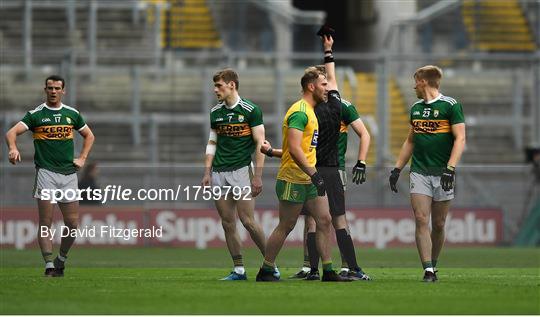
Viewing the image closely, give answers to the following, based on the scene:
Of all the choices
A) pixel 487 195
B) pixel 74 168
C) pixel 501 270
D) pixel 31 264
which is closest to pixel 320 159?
pixel 74 168

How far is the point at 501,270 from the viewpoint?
18781 millimetres

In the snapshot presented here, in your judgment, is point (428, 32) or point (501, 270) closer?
point (501, 270)

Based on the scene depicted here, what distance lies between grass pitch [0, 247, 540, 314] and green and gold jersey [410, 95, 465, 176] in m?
1.21

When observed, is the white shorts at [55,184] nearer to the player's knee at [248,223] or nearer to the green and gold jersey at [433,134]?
the player's knee at [248,223]

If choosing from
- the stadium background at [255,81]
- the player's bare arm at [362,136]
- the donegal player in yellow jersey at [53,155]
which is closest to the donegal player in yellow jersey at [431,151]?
the player's bare arm at [362,136]

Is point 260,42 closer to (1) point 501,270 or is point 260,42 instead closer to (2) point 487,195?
(2) point 487,195

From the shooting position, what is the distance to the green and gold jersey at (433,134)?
1509 cm

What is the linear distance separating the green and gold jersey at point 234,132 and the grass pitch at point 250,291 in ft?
4.14

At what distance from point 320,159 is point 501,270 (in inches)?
182

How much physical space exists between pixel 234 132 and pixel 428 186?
2067mm

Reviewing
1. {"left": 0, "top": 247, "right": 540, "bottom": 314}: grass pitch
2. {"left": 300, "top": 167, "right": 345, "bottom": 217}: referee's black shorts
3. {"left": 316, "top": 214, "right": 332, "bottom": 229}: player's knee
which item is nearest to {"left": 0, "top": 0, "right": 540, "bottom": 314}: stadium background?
{"left": 0, "top": 247, "right": 540, "bottom": 314}: grass pitch

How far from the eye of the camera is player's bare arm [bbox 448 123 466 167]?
587 inches

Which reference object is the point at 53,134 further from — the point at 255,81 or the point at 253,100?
the point at 255,81

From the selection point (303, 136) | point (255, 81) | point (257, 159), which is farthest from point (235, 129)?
point (255, 81)
